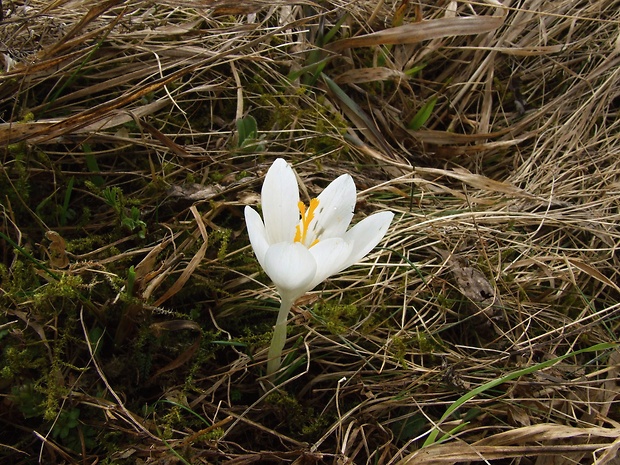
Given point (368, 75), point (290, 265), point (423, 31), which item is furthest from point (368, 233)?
point (423, 31)

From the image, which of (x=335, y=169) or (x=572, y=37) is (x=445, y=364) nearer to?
(x=335, y=169)

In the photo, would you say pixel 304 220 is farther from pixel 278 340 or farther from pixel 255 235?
pixel 278 340

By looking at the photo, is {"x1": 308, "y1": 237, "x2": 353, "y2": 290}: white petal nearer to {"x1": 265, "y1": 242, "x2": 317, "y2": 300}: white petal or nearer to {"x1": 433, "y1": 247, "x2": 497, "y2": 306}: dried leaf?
{"x1": 265, "y1": 242, "x2": 317, "y2": 300}: white petal

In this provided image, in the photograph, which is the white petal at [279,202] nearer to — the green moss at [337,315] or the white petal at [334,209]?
the white petal at [334,209]

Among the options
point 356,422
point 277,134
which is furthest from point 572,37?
point 356,422

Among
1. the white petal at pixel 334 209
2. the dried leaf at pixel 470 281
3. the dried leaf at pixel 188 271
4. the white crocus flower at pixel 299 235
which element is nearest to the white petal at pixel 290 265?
the white crocus flower at pixel 299 235

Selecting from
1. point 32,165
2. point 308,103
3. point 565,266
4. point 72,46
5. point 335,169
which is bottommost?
point 565,266

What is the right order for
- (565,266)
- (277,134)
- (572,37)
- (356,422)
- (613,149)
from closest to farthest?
(356,422), (565,266), (277,134), (613,149), (572,37)

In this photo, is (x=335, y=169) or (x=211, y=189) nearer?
(x=211, y=189)
